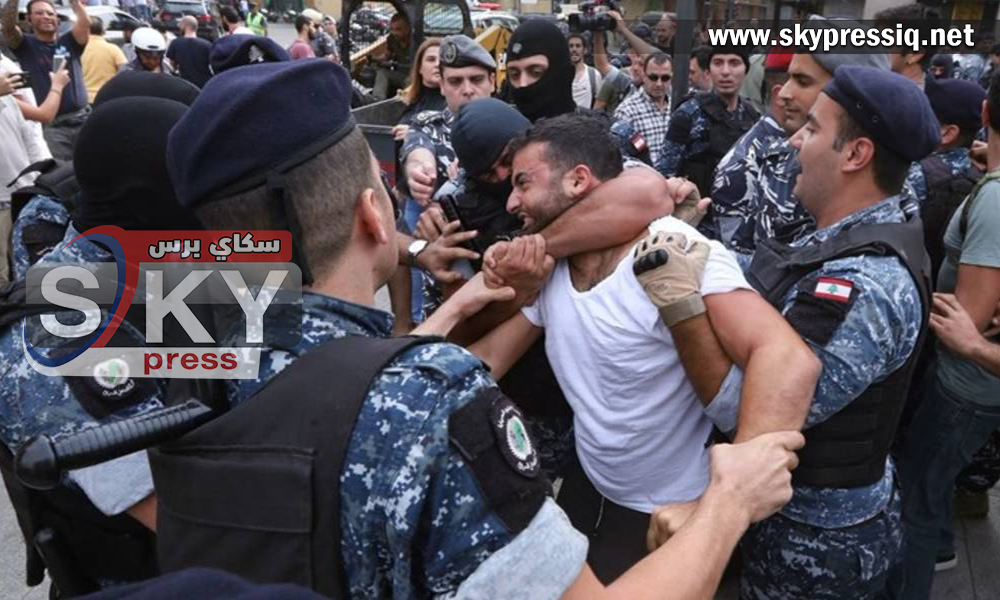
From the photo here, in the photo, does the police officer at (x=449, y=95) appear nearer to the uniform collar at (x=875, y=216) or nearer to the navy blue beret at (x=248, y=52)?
the navy blue beret at (x=248, y=52)

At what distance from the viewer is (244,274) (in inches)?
49.0

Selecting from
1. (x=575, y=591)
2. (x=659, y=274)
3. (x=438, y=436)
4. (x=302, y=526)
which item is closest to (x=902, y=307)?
(x=659, y=274)

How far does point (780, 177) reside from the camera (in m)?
3.28

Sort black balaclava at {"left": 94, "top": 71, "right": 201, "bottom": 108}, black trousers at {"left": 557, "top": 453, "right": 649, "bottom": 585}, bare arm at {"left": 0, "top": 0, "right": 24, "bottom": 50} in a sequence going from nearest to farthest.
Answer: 1. black trousers at {"left": 557, "top": 453, "right": 649, "bottom": 585}
2. black balaclava at {"left": 94, "top": 71, "right": 201, "bottom": 108}
3. bare arm at {"left": 0, "top": 0, "right": 24, "bottom": 50}

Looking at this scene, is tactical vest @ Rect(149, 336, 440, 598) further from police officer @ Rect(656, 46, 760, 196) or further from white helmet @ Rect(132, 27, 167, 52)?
white helmet @ Rect(132, 27, 167, 52)

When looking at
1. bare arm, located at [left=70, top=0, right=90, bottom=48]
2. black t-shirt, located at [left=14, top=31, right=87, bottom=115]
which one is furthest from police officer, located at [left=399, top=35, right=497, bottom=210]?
bare arm, located at [left=70, top=0, right=90, bottom=48]

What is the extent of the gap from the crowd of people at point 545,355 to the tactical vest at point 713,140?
0.81 metres

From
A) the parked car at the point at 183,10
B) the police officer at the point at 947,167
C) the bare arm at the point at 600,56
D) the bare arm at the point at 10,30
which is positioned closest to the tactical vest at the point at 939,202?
the police officer at the point at 947,167

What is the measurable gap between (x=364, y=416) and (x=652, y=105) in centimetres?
512

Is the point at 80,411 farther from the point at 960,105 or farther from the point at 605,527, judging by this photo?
the point at 960,105

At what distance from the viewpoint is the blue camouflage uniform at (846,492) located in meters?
1.78

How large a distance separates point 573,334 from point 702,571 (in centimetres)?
87

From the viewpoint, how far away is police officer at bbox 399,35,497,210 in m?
3.84

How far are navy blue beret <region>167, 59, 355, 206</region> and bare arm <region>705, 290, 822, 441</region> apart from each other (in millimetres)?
966
